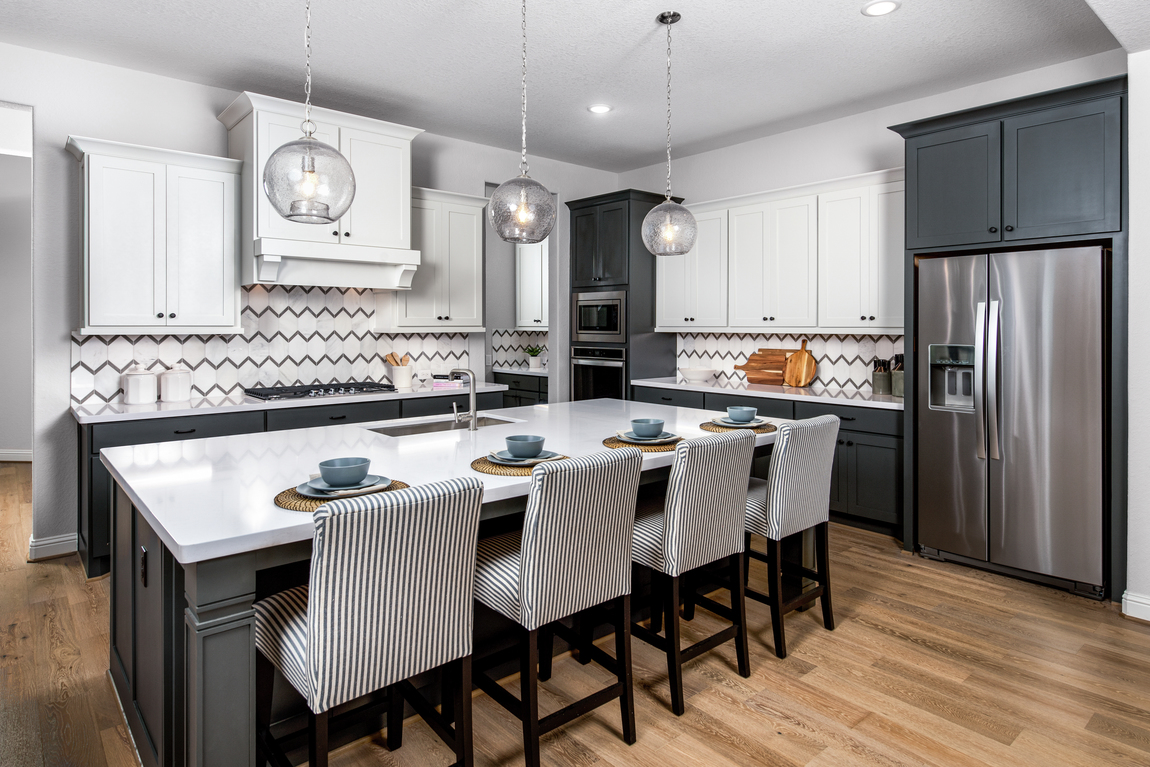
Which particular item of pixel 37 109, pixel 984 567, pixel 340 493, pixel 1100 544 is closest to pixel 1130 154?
pixel 1100 544

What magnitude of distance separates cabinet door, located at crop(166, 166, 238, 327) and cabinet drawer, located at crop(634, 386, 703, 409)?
2.93m

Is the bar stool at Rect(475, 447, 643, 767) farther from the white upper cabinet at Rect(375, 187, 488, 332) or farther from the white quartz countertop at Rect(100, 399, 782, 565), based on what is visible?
the white upper cabinet at Rect(375, 187, 488, 332)

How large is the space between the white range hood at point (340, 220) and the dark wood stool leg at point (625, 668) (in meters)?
2.77

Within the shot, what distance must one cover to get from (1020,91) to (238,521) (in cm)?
463

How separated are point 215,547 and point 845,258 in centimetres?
421

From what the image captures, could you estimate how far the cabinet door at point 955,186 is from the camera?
349 centimetres

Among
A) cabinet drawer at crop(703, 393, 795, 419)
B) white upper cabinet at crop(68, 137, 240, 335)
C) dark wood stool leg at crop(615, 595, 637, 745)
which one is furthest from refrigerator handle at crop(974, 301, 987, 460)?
white upper cabinet at crop(68, 137, 240, 335)

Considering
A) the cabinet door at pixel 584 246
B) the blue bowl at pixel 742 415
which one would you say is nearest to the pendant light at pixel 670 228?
the blue bowl at pixel 742 415

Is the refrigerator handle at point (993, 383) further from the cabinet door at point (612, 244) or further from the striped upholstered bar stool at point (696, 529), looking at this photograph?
the cabinet door at point (612, 244)

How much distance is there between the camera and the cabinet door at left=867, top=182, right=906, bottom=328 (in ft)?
14.2

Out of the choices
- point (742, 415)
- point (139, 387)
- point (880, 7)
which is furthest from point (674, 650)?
point (139, 387)

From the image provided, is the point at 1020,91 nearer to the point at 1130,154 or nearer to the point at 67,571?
the point at 1130,154

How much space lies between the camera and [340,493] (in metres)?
1.78

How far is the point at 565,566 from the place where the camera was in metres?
1.95
